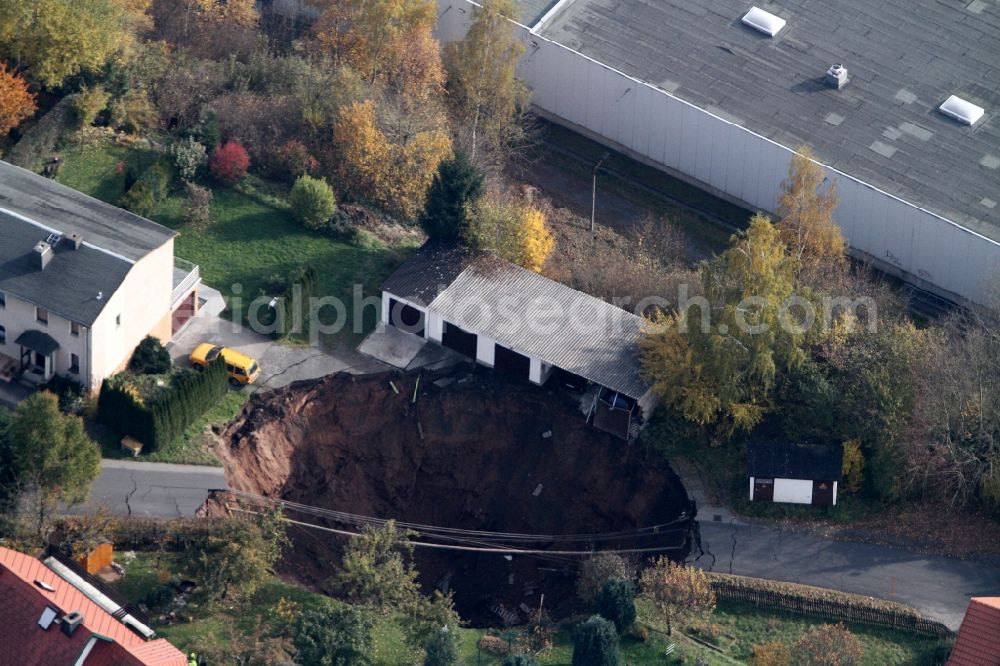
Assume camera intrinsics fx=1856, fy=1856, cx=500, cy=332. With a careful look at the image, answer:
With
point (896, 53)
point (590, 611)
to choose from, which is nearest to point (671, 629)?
point (590, 611)

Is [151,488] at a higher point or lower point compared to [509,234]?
lower

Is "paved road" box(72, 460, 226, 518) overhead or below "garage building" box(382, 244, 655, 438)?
below

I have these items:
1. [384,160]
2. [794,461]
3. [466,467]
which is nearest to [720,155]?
[384,160]

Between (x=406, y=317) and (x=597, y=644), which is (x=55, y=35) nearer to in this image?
(x=406, y=317)

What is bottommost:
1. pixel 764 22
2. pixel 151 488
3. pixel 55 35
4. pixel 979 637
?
pixel 979 637

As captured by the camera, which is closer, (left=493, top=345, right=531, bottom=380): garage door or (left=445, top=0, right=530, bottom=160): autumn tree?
(left=493, top=345, right=531, bottom=380): garage door

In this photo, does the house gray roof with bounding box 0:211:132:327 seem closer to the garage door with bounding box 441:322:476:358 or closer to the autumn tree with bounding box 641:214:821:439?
the garage door with bounding box 441:322:476:358

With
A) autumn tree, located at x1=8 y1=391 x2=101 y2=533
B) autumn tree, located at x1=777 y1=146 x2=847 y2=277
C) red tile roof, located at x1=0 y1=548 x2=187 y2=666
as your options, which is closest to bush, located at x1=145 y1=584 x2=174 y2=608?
red tile roof, located at x1=0 y1=548 x2=187 y2=666
